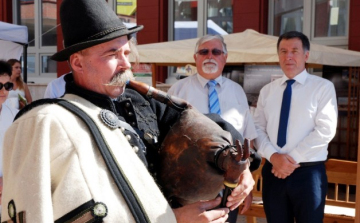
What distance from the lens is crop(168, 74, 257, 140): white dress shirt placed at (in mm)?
3920

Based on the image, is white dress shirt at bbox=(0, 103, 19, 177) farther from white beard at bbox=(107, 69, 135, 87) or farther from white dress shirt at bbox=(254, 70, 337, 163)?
white beard at bbox=(107, 69, 135, 87)

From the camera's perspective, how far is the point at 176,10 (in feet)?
32.4

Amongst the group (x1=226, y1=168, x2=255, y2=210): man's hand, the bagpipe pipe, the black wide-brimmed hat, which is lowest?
(x1=226, y1=168, x2=255, y2=210): man's hand

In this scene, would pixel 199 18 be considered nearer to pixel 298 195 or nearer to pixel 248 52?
pixel 248 52

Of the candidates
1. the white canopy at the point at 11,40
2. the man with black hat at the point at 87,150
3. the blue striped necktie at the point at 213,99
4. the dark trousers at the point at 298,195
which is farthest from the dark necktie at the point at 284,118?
the white canopy at the point at 11,40

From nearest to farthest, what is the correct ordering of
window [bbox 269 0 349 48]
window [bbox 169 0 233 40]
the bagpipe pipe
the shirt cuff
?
the bagpipe pipe → the shirt cuff → window [bbox 269 0 349 48] → window [bbox 169 0 233 40]

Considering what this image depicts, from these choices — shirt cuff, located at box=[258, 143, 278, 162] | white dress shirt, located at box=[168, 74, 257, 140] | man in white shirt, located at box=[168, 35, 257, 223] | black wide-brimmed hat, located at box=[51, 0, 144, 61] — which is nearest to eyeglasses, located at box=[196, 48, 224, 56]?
man in white shirt, located at box=[168, 35, 257, 223]

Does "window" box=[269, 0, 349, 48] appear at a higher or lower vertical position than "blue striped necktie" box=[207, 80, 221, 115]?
higher

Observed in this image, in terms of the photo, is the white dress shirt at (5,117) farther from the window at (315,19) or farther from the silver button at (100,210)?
the window at (315,19)

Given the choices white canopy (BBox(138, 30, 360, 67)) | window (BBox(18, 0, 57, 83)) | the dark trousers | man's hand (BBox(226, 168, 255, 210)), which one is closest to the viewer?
man's hand (BBox(226, 168, 255, 210))

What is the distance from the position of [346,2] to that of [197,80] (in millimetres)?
5181

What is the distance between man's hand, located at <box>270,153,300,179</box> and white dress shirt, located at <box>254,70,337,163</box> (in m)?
0.04

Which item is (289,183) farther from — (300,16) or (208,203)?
(300,16)

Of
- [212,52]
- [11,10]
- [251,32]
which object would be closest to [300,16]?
[251,32]
